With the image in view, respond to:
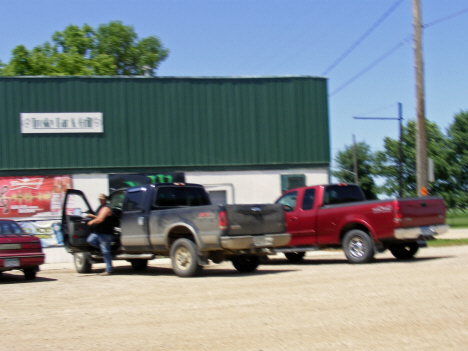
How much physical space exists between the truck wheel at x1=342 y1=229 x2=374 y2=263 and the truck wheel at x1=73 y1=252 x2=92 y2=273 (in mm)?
6360

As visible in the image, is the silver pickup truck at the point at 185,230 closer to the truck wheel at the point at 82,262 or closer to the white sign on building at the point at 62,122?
the truck wheel at the point at 82,262

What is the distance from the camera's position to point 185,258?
12.6 meters

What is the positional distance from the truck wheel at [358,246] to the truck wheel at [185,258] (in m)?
3.82

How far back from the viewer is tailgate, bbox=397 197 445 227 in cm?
1355

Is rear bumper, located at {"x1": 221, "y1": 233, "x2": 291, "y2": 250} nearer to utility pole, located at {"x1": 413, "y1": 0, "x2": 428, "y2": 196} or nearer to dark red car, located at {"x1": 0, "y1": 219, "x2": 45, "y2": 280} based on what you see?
dark red car, located at {"x1": 0, "y1": 219, "x2": 45, "y2": 280}

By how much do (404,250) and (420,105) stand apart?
6.68 m

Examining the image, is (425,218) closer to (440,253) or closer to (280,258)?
(440,253)

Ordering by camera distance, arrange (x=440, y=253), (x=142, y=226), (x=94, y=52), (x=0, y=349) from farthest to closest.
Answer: (x=94, y=52)
(x=440, y=253)
(x=142, y=226)
(x=0, y=349)

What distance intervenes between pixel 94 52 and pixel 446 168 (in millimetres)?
31566

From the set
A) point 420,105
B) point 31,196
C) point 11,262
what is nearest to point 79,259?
point 11,262

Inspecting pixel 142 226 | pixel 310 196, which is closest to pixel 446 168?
pixel 310 196

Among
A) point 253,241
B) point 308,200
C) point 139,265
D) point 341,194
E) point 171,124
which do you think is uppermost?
point 171,124

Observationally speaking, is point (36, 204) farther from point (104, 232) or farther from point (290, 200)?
point (290, 200)

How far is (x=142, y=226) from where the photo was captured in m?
13.4
